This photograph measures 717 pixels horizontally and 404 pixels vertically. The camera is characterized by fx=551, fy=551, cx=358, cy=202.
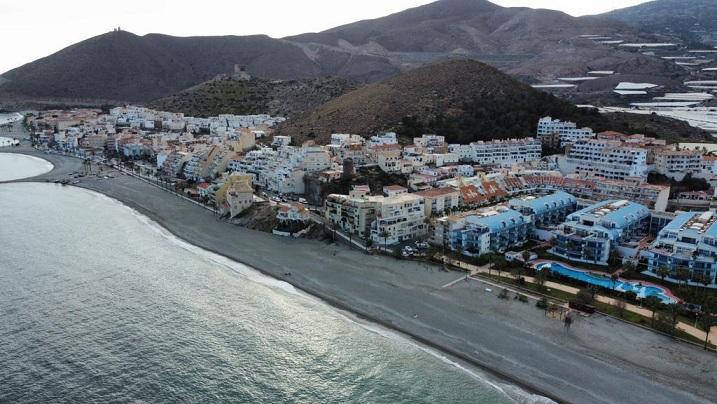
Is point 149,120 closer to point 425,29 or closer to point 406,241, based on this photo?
point 406,241

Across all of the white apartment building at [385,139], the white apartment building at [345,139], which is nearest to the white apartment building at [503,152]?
the white apartment building at [385,139]

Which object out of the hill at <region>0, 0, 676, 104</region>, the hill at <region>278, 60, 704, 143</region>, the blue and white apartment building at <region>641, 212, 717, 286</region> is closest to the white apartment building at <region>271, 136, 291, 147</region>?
the hill at <region>278, 60, 704, 143</region>

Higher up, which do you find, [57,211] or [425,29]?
[425,29]

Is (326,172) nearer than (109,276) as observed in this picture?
No

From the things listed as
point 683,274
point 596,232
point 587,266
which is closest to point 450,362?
point 587,266

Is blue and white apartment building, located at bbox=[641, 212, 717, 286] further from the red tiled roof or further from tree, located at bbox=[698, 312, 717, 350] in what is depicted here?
the red tiled roof

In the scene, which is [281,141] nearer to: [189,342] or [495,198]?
[495,198]

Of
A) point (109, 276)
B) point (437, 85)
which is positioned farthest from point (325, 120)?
point (109, 276)
